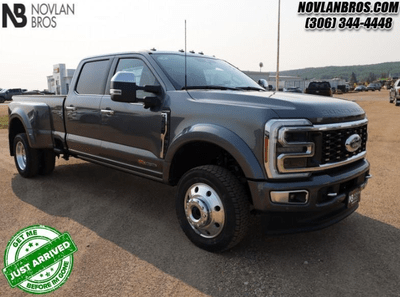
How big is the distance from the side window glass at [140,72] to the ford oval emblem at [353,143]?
200 cm

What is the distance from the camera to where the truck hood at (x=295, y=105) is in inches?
115

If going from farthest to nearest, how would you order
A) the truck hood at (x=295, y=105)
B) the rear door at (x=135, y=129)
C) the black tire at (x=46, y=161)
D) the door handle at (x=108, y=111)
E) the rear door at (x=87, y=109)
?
the black tire at (x=46, y=161) < the rear door at (x=87, y=109) < the door handle at (x=108, y=111) < the rear door at (x=135, y=129) < the truck hood at (x=295, y=105)

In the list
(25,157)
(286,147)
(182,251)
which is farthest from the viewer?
(25,157)

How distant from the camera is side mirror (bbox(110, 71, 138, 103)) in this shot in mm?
3504

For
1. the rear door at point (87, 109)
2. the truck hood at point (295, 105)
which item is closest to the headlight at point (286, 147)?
the truck hood at point (295, 105)

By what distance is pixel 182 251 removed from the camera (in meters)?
3.36

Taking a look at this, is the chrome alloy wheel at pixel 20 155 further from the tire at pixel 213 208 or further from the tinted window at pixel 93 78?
the tire at pixel 213 208

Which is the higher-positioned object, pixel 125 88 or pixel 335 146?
pixel 125 88

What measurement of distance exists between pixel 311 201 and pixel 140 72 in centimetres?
243

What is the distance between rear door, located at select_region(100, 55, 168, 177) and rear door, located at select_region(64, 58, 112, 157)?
Answer: 0.54 feet

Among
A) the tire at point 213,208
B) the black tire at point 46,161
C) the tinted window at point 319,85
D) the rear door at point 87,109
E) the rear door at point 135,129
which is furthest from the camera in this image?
the tinted window at point 319,85

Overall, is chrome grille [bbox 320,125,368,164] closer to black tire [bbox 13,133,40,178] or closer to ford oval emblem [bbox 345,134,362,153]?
ford oval emblem [bbox 345,134,362,153]

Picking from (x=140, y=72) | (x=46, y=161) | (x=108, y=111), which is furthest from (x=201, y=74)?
(x=46, y=161)

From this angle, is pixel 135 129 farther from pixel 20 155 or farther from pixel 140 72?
pixel 20 155
